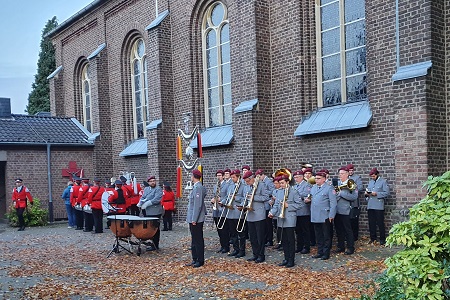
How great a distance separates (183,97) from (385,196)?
936 centimetres

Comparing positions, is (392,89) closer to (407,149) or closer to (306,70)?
(407,149)

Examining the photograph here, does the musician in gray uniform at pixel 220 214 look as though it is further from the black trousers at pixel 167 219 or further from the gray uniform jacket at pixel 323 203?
the black trousers at pixel 167 219

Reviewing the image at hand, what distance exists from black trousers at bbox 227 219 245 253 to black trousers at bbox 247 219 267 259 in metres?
0.55

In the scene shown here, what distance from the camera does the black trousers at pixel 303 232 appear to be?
10.3 metres

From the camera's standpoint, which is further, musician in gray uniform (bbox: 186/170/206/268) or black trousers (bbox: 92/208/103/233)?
black trousers (bbox: 92/208/103/233)

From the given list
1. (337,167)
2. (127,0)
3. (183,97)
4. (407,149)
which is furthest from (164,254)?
(127,0)

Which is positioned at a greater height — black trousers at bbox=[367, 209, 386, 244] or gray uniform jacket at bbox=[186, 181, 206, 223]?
gray uniform jacket at bbox=[186, 181, 206, 223]

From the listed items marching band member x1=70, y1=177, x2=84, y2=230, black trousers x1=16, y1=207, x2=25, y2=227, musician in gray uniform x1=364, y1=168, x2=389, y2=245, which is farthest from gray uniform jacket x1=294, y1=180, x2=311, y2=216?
black trousers x1=16, y1=207, x2=25, y2=227

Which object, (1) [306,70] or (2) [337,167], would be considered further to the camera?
(1) [306,70]

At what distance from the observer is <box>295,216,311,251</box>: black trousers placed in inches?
404

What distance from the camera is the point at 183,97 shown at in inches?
685

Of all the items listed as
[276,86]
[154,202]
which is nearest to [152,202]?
[154,202]

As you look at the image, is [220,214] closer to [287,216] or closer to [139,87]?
[287,216]

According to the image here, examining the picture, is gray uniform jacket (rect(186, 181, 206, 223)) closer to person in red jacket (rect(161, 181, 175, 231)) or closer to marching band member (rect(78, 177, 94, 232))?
person in red jacket (rect(161, 181, 175, 231))
